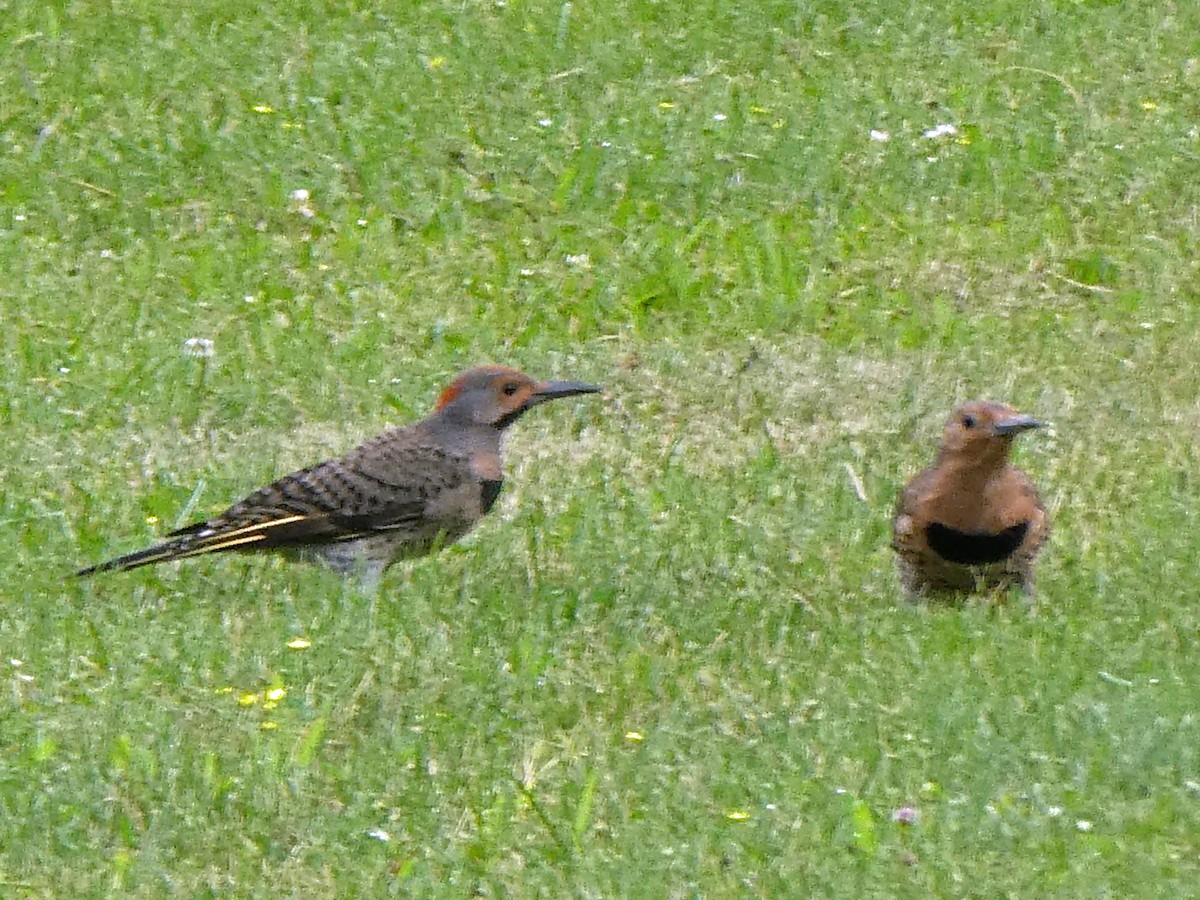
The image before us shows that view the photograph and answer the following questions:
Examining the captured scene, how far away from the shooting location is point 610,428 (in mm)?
9750

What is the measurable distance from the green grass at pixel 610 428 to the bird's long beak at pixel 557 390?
1.37 feet

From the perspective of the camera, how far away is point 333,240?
11.3 metres

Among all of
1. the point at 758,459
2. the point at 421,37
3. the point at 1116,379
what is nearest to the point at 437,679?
the point at 758,459

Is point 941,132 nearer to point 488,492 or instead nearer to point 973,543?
point 488,492

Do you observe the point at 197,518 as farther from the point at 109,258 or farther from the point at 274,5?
the point at 274,5

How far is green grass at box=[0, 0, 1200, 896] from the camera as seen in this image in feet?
19.9

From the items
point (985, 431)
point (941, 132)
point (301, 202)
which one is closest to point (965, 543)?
point (985, 431)

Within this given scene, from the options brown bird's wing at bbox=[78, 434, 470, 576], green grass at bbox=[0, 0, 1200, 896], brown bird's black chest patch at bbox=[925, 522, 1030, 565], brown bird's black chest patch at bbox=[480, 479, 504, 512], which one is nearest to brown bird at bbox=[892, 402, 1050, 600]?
brown bird's black chest patch at bbox=[925, 522, 1030, 565]

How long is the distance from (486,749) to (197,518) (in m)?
2.32

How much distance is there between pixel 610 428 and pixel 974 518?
242 cm

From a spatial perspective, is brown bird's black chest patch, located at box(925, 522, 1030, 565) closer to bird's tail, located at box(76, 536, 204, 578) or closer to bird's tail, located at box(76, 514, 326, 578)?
bird's tail, located at box(76, 514, 326, 578)

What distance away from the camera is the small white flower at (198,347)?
400 inches

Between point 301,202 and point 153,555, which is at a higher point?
point 153,555

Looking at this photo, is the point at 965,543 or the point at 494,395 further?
the point at 494,395
